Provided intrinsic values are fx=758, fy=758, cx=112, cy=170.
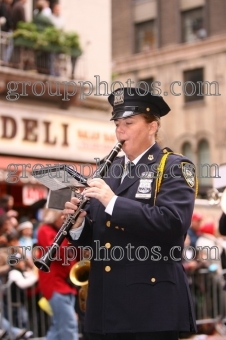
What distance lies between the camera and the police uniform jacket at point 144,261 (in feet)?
13.6

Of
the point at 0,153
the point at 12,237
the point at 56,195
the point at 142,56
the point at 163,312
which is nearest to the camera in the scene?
the point at 163,312

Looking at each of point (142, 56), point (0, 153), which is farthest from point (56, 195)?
point (142, 56)

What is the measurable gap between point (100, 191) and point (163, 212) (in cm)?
37

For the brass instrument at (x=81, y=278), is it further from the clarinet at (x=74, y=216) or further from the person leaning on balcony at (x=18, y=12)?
the person leaning on balcony at (x=18, y=12)

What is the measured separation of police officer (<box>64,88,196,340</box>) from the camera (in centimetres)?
416

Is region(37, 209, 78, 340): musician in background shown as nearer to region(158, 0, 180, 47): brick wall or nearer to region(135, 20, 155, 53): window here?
region(158, 0, 180, 47): brick wall

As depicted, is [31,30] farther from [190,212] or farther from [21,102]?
[190,212]

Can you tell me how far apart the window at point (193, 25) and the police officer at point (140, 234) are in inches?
1051

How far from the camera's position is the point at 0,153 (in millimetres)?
15398

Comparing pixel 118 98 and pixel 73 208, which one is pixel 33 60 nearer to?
pixel 118 98

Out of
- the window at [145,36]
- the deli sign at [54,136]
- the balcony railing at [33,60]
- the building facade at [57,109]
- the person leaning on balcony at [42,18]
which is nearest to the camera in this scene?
the building facade at [57,109]

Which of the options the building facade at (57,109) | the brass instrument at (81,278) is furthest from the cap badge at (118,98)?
the building facade at (57,109)

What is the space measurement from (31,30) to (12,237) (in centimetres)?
749

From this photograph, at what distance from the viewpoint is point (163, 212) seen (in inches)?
163
